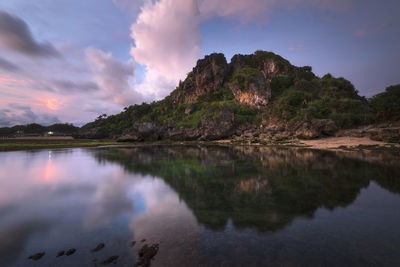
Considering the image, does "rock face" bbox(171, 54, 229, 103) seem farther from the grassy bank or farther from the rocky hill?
the grassy bank

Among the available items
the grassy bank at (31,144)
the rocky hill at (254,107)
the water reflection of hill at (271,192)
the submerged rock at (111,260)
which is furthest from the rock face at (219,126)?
the submerged rock at (111,260)

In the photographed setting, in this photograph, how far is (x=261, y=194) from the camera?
11352 mm

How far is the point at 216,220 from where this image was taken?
808cm

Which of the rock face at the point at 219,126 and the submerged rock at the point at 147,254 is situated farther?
the rock face at the point at 219,126

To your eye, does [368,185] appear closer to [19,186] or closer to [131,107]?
[19,186]

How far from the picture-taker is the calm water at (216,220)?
217 inches

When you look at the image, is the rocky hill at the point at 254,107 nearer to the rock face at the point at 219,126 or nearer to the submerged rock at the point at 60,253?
the rock face at the point at 219,126

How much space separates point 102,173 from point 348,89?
3731 inches

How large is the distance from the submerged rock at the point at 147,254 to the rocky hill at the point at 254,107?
46.1 meters

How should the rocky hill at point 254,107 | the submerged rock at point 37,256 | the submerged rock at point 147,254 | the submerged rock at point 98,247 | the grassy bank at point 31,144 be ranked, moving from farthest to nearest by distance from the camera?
1. the rocky hill at point 254,107
2. the grassy bank at point 31,144
3. the submerged rock at point 98,247
4. the submerged rock at point 37,256
5. the submerged rock at point 147,254

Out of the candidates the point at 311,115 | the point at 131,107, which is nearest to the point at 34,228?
the point at 311,115

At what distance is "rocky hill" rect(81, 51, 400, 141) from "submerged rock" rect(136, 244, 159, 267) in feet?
151

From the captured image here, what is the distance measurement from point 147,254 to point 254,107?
9263cm

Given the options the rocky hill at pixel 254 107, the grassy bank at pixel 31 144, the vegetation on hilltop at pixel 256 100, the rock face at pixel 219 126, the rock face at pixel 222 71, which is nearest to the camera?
the grassy bank at pixel 31 144
